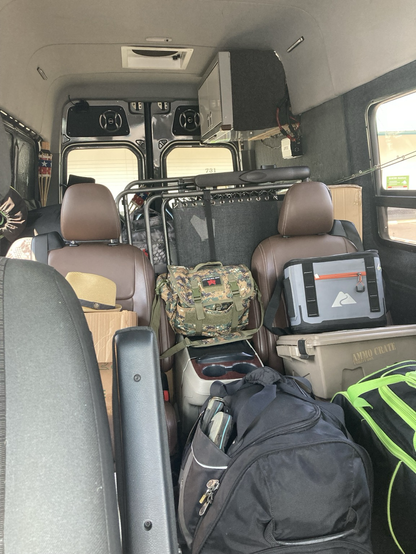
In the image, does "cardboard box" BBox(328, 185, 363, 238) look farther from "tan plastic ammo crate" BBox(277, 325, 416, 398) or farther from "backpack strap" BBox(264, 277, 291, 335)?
"tan plastic ammo crate" BBox(277, 325, 416, 398)

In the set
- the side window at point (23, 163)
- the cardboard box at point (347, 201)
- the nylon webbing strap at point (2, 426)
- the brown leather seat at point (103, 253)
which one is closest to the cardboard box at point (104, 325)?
the brown leather seat at point (103, 253)

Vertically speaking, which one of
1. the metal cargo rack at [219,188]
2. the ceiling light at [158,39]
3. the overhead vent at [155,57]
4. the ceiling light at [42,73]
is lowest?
the metal cargo rack at [219,188]

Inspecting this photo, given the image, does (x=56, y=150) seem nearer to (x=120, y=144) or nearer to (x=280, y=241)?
(x=120, y=144)

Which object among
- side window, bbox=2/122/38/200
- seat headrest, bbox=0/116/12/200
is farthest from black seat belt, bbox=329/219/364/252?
side window, bbox=2/122/38/200

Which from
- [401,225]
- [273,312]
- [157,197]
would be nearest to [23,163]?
[157,197]

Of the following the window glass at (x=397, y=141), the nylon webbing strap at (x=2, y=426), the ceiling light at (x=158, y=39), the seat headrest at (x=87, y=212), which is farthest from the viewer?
the ceiling light at (x=158, y=39)

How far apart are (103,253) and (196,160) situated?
279 cm

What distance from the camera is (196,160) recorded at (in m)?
4.92

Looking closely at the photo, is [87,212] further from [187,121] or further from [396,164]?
[187,121]

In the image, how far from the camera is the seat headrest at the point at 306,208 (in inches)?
99.9

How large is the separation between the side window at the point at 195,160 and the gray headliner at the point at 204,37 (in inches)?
33.9

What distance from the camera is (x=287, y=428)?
1.43 m

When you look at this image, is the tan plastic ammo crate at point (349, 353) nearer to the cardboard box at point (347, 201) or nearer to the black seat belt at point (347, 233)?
the black seat belt at point (347, 233)

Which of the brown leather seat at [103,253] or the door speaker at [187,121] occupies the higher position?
the door speaker at [187,121]
